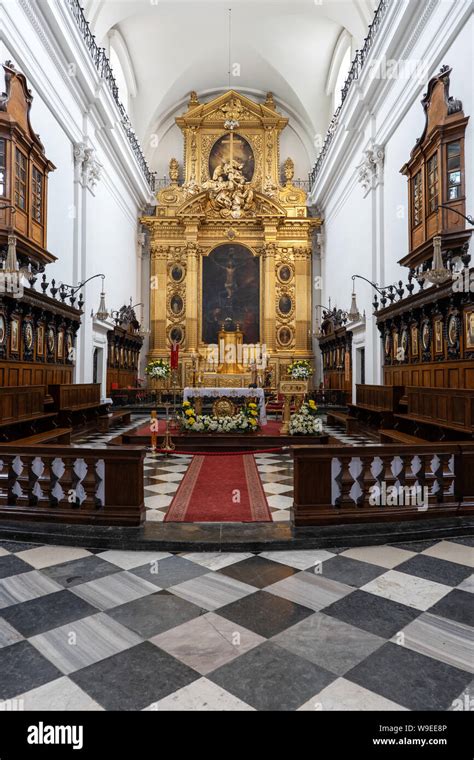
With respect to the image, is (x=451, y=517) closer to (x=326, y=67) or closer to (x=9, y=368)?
(x=9, y=368)

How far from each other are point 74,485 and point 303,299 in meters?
17.7

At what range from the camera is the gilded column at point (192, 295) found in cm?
2020

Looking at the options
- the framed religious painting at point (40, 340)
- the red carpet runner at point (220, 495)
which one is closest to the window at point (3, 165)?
the framed religious painting at point (40, 340)

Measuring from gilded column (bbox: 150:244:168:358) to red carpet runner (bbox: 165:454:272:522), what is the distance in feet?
45.9

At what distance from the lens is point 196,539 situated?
3.67 metres

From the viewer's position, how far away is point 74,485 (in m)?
4.16

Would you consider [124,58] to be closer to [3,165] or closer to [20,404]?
[3,165]

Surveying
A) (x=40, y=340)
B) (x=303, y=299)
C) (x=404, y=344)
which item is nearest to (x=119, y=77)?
(x=303, y=299)

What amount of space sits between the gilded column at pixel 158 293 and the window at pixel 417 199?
508 inches

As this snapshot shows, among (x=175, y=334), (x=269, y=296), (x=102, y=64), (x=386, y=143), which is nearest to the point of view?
(x=386, y=143)

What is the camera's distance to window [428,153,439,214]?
8523 millimetres

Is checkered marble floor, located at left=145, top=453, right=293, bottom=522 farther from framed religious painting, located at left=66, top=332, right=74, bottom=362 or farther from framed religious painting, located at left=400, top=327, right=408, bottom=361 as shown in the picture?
framed religious painting, located at left=66, top=332, right=74, bottom=362

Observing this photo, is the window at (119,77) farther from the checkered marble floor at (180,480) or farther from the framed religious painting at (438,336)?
the checkered marble floor at (180,480)

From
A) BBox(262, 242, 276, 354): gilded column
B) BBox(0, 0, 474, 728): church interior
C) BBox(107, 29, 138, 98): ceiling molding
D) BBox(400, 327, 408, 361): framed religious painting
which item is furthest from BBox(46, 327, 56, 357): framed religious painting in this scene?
BBox(107, 29, 138, 98): ceiling molding
